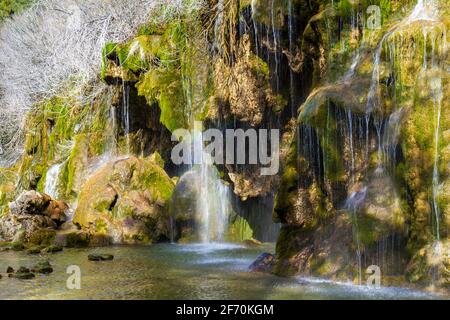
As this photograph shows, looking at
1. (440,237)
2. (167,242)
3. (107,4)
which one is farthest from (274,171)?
(107,4)

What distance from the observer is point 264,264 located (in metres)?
11.4

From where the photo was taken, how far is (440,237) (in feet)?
29.3

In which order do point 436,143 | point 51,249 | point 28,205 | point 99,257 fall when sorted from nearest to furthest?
point 436,143 → point 99,257 → point 51,249 → point 28,205

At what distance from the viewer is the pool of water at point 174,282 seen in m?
9.08

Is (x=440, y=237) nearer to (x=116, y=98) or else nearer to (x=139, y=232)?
(x=139, y=232)

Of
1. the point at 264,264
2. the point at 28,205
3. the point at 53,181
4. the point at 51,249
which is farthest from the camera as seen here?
the point at 53,181

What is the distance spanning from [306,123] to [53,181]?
1685cm

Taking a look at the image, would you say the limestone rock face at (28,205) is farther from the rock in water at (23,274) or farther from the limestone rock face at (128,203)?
the rock in water at (23,274)

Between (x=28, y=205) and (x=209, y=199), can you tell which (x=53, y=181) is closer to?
(x=28, y=205)

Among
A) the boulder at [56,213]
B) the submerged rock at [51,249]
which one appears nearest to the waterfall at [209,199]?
the submerged rock at [51,249]

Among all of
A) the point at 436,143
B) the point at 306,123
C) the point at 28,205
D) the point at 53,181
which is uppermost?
the point at 306,123

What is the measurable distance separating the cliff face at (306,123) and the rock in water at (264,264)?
1.02 ft

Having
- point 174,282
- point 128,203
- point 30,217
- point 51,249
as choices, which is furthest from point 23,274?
point 30,217

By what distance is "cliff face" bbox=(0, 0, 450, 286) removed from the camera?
9523 mm
